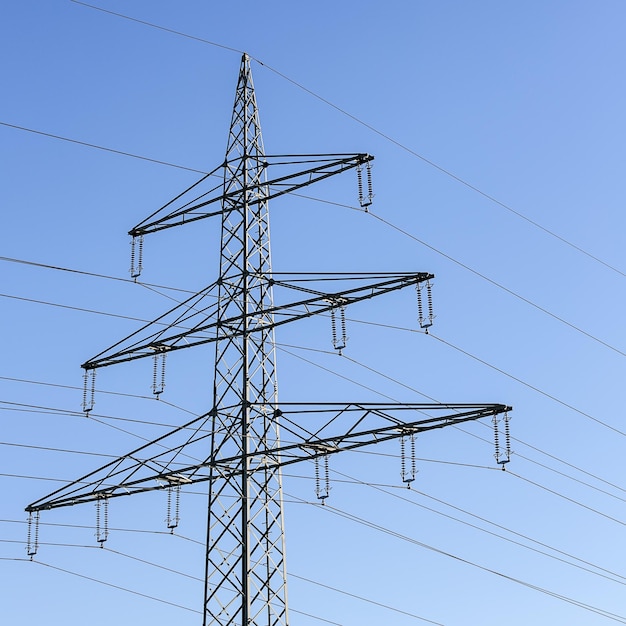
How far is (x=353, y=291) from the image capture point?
39.6 m

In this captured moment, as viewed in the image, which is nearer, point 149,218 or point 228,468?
point 228,468

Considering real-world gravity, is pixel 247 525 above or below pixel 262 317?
below

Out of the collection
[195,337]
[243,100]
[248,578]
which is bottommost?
[248,578]

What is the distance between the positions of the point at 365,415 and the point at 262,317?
4.40 metres

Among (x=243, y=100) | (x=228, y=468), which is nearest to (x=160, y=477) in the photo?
(x=228, y=468)

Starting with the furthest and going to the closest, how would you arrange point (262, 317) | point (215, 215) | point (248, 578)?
point (215, 215), point (262, 317), point (248, 578)

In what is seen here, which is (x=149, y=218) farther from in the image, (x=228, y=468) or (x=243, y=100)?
(x=228, y=468)

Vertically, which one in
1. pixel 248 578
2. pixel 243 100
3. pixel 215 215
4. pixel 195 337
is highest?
pixel 243 100

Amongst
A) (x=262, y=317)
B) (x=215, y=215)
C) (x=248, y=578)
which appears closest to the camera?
(x=248, y=578)

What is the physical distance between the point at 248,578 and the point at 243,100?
47.2 ft

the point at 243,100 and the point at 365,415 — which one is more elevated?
the point at 243,100

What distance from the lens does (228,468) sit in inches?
1549

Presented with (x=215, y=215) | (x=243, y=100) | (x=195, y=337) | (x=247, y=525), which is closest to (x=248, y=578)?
(x=247, y=525)

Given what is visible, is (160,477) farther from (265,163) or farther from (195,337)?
(265,163)
